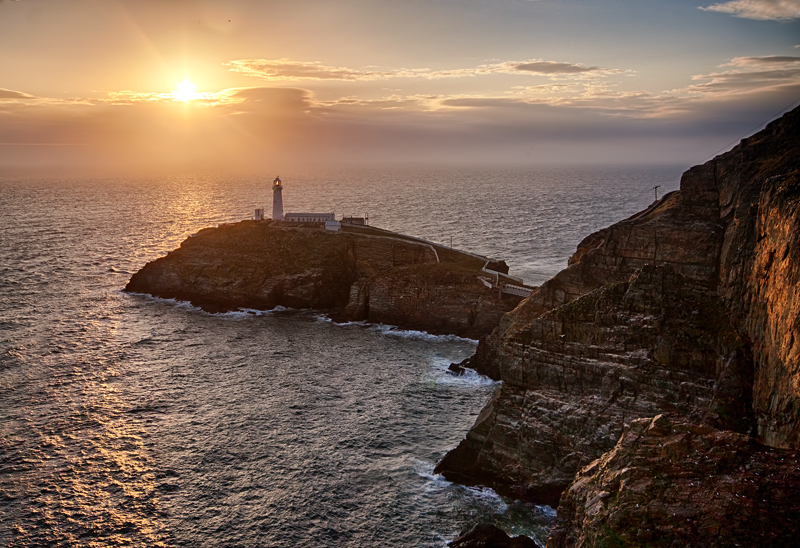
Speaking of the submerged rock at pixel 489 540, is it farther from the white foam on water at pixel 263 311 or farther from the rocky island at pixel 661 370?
the white foam on water at pixel 263 311

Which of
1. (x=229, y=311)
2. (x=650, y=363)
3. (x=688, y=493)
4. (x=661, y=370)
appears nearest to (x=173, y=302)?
(x=229, y=311)

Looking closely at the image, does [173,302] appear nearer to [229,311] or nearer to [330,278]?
[229,311]

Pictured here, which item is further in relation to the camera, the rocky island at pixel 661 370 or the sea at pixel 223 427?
the sea at pixel 223 427

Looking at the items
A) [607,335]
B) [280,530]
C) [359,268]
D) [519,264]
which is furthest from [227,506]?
[519,264]

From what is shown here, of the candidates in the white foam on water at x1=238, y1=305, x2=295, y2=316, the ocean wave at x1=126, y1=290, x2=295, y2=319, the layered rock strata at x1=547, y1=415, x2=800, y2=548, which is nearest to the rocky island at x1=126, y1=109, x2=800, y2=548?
the layered rock strata at x1=547, y1=415, x2=800, y2=548

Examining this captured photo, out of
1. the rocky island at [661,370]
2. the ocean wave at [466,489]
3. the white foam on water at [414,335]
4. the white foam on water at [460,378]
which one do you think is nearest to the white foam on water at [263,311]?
the white foam on water at [414,335]

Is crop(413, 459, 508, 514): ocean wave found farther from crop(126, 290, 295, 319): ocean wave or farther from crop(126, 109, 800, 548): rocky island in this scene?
crop(126, 290, 295, 319): ocean wave

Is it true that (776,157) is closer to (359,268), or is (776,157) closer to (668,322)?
(668,322)
